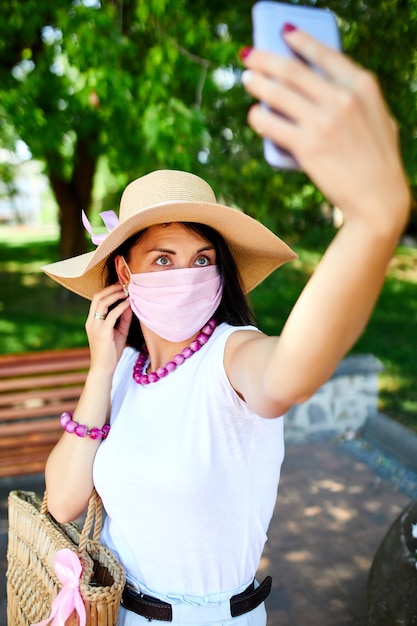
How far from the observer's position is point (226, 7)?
654 cm

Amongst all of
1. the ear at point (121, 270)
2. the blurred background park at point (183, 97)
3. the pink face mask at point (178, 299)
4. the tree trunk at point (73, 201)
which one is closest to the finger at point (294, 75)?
the pink face mask at point (178, 299)

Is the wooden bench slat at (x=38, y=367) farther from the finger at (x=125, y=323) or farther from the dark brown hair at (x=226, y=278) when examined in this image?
the dark brown hair at (x=226, y=278)

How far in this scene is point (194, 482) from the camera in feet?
4.62

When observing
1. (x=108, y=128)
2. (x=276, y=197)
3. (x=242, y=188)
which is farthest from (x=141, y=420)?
(x=108, y=128)

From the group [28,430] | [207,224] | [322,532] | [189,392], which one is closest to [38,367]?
[28,430]

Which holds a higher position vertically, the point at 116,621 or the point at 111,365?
the point at 111,365

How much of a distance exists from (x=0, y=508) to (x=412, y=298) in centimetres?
922

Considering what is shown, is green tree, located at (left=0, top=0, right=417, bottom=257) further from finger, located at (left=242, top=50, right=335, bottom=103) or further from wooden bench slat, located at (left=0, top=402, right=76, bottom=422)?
finger, located at (left=242, top=50, right=335, bottom=103)

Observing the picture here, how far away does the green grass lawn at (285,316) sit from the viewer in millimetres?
6652

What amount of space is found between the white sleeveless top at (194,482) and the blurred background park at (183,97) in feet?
11.3

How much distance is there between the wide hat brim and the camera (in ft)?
5.23

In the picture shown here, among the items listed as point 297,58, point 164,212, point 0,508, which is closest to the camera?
point 297,58

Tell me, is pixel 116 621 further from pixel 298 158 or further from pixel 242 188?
pixel 242 188

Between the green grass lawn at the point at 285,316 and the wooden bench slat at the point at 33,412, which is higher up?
the wooden bench slat at the point at 33,412
